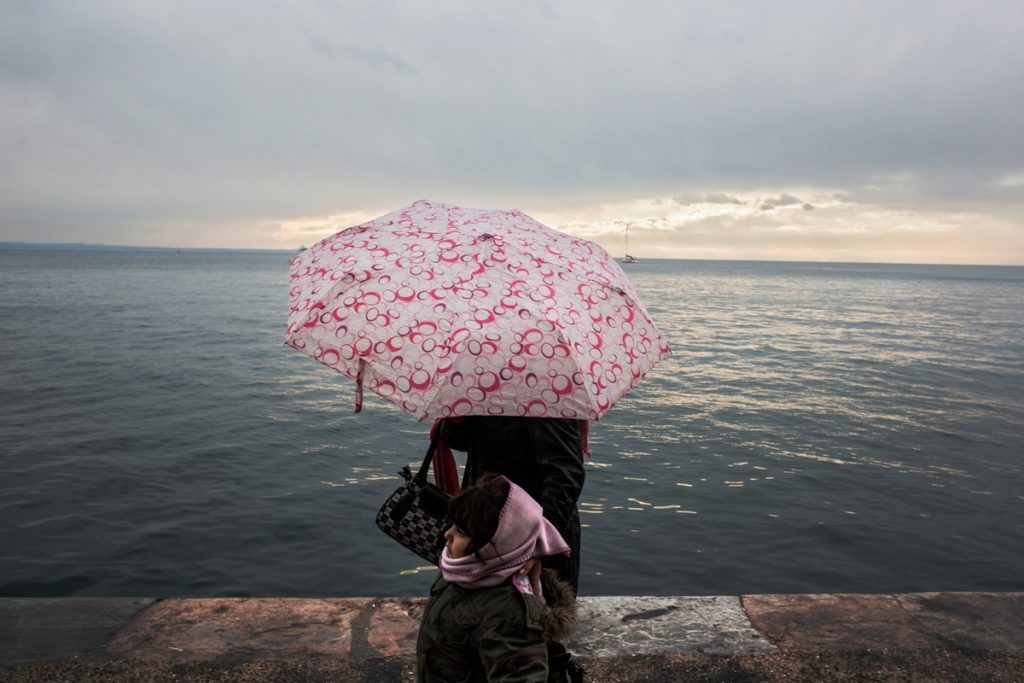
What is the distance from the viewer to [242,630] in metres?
4.48

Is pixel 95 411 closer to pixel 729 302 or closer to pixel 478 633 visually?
pixel 478 633

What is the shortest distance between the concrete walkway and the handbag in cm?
149

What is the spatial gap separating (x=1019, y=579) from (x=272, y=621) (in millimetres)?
8008

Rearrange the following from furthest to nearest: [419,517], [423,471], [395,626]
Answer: [395,626] < [423,471] < [419,517]

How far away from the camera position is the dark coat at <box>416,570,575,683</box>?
2.40 metres

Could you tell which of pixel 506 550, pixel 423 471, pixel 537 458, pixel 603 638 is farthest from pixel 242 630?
pixel 506 550

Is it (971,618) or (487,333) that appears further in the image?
(971,618)

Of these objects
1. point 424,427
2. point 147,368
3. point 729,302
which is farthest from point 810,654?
point 729,302

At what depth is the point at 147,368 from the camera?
21312mm

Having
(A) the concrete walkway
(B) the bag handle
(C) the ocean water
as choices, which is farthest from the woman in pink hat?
(C) the ocean water

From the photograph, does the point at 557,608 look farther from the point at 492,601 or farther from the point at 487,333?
the point at 487,333

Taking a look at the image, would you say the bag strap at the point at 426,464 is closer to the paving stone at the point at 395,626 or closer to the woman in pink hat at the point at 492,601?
the woman in pink hat at the point at 492,601

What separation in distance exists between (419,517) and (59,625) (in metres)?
2.95

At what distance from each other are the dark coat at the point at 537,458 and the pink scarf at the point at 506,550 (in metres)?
0.32
